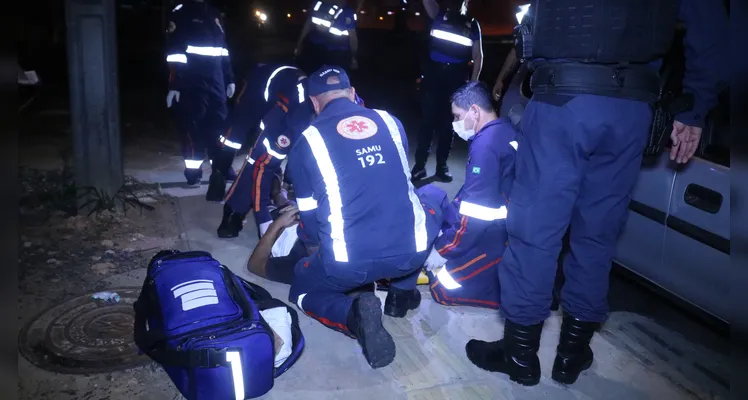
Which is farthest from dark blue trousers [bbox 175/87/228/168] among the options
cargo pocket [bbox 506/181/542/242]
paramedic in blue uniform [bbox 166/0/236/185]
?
cargo pocket [bbox 506/181/542/242]

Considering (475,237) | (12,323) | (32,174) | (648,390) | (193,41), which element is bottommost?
(32,174)

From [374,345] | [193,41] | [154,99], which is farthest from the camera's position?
[154,99]

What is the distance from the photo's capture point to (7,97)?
66cm

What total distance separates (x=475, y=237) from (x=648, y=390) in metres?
1.17

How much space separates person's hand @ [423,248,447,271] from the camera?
3719 millimetres

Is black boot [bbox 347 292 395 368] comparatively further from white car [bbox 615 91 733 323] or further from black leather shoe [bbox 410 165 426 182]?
black leather shoe [bbox 410 165 426 182]

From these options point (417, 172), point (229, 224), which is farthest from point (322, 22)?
point (229, 224)

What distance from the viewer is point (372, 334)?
115 inches

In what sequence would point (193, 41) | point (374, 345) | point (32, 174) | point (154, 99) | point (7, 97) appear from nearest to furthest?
point (7, 97) → point (374, 345) → point (193, 41) → point (32, 174) → point (154, 99)

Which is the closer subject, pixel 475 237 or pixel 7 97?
pixel 7 97

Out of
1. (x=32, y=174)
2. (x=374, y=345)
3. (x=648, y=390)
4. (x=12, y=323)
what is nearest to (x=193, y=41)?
(x=32, y=174)

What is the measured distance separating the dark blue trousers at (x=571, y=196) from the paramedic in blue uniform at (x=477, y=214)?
58 cm

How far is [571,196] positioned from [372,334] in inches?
44.7

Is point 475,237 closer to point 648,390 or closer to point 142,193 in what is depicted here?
point 648,390
